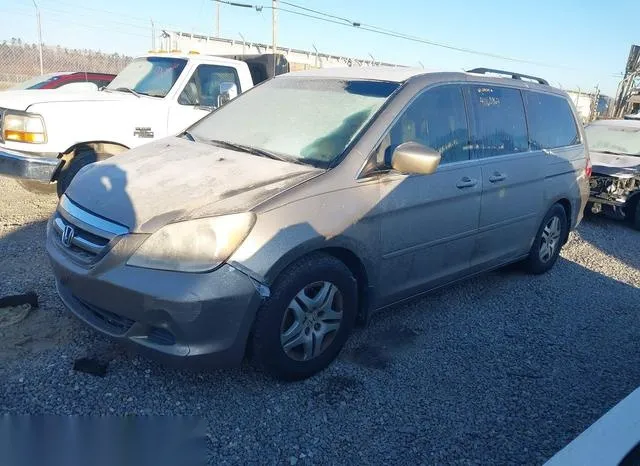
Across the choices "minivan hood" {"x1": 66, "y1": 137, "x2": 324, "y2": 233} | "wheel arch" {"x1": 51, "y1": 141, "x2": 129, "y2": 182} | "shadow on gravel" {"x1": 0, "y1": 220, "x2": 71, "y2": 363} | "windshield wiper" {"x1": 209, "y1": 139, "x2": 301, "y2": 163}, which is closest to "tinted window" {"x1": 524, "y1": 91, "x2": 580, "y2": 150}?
"windshield wiper" {"x1": 209, "y1": 139, "x2": 301, "y2": 163}

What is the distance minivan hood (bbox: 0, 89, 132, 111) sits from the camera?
19.1 feet

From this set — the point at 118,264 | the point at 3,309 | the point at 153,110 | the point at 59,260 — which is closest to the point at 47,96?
the point at 153,110

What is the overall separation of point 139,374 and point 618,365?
3164 millimetres

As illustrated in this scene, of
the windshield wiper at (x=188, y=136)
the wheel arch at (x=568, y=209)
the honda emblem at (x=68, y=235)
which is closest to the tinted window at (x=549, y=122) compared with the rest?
the wheel arch at (x=568, y=209)

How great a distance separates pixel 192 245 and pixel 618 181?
7406 millimetres

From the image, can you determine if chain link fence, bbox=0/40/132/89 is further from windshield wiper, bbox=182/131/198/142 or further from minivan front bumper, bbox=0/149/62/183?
windshield wiper, bbox=182/131/198/142

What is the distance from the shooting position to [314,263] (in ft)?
9.73

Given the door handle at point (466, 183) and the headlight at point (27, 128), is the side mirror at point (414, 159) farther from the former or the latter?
the headlight at point (27, 128)

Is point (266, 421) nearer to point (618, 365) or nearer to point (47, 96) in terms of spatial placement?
point (618, 365)

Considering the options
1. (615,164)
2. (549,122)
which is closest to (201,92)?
(549,122)

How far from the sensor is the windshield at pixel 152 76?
22.2ft

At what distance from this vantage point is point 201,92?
6.95m


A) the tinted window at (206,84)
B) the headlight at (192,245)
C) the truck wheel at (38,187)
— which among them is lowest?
the truck wheel at (38,187)

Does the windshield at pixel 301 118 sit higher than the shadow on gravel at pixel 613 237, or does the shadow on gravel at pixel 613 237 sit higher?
the windshield at pixel 301 118
